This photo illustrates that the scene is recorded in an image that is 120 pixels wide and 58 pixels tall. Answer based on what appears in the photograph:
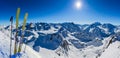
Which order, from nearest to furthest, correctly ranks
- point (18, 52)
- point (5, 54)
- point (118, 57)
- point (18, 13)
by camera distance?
point (18, 13), point (5, 54), point (18, 52), point (118, 57)

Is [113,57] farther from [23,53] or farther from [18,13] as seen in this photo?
[18,13]

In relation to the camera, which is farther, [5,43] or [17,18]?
[5,43]

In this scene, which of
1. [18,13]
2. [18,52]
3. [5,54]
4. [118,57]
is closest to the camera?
[18,13]

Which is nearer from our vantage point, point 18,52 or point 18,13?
point 18,13

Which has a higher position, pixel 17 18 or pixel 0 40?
pixel 17 18

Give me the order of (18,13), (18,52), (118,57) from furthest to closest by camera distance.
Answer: (118,57), (18,52), (18,13)

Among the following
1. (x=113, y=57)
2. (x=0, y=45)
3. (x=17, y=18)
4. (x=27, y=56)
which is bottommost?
(x=113, y=57)

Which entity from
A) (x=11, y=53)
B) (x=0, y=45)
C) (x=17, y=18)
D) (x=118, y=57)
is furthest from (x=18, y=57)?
(x=118, y=57)

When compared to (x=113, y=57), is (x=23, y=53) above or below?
above

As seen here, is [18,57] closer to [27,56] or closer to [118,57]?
[27,56]

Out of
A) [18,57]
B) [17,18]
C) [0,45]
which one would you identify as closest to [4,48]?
[0,45]
